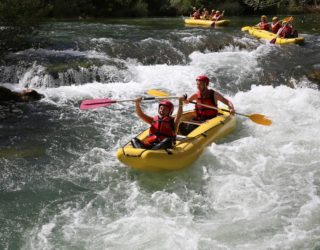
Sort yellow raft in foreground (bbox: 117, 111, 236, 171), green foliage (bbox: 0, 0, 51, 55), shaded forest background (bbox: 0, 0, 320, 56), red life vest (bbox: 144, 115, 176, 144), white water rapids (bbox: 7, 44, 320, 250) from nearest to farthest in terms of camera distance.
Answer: white water rapids (bbox: 7, 44, 320, 250), yellow raft in foreground (bbox: 117, 111, 236, 171), red life vest (bbox: 144, 115, 176, 144), green foliage (bbox: 0, 0, 51, 55), shaded forest background (bbox: 0, 0, 320, 56)

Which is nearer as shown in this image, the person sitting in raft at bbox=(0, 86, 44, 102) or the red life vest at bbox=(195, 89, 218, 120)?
the red life vest at bbox=(195, 89, 218, 120)

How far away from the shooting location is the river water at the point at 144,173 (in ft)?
16.0

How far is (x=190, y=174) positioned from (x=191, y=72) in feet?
18.4

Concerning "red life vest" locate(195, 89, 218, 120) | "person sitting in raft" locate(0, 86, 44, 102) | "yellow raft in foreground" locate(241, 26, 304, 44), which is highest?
"yellow raft in foreground" locate(241, 26, 304, 44)

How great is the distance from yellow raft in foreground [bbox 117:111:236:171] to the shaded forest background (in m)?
2.32

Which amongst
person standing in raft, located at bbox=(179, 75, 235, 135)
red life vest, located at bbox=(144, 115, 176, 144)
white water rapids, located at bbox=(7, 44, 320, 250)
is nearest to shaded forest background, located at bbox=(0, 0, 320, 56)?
person standing in raft, located at bbox=(179, 75, 235, 135)

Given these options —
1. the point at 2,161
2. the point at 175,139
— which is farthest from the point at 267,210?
the point at 2,161

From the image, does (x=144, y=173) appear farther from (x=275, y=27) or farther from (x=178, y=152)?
(x=275, y=27)

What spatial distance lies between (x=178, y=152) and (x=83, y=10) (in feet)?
58.3

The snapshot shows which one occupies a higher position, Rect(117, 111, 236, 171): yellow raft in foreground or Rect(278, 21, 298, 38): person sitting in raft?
Rect(278, 21, 298, 38): person sitting in raft

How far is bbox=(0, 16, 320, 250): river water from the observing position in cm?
488

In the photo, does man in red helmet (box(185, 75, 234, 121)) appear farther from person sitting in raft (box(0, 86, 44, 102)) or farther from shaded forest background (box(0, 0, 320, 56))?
person sitting in raft (box(0, 86, 44, 102))

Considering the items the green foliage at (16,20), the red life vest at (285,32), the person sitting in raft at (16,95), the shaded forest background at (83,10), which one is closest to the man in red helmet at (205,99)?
the shaded forest background at (83,10)

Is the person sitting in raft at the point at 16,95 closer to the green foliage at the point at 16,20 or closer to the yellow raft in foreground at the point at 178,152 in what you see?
the green foliage at the point at 16,20
